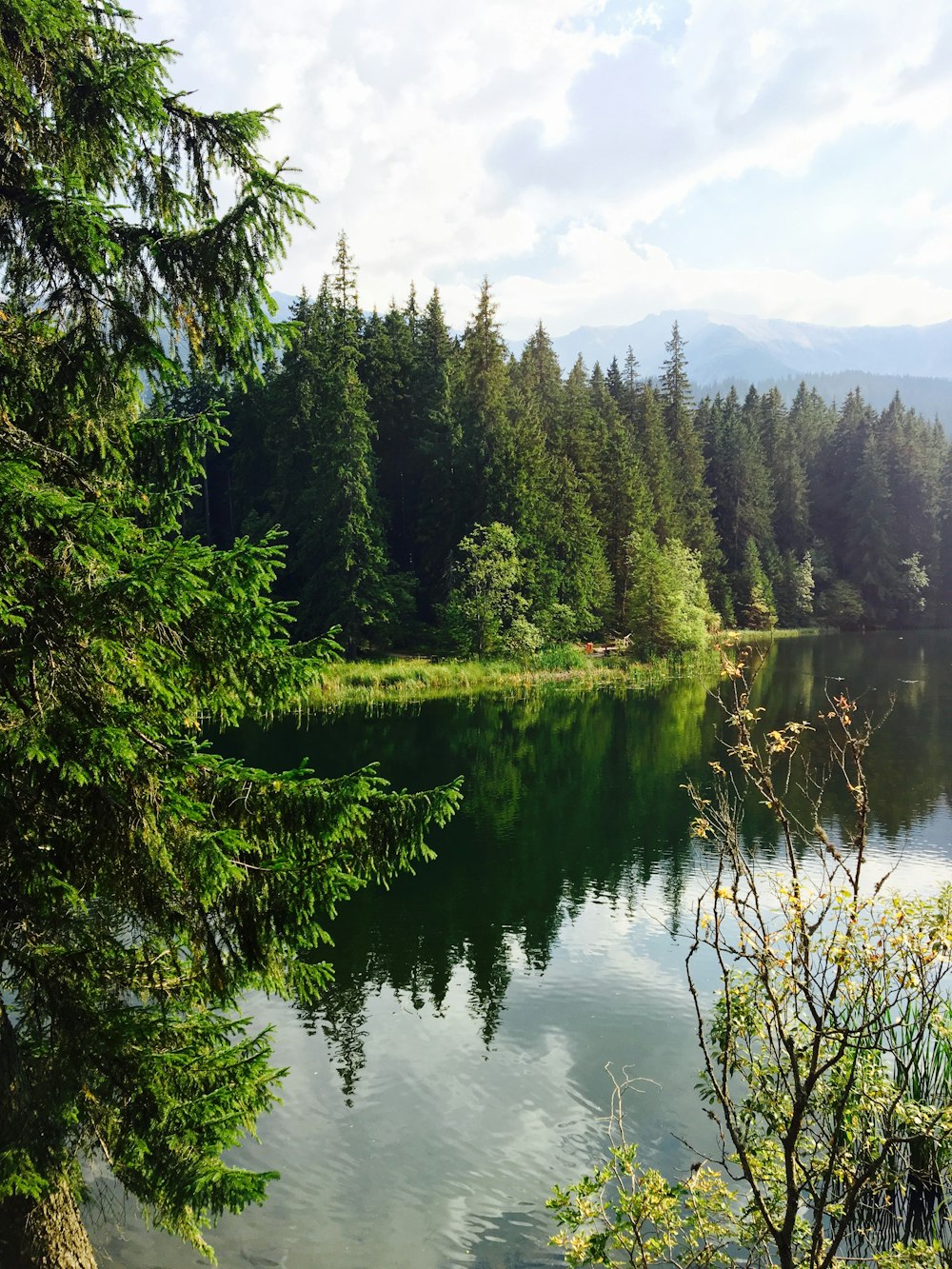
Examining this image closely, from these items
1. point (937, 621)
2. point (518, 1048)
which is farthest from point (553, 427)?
point (518, 1048)

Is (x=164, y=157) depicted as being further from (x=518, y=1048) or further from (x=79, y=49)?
(x=518, y=1048)

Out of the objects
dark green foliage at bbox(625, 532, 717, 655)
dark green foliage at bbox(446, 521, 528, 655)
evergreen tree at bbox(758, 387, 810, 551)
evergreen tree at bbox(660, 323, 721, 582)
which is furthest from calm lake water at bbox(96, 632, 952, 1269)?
evergreen tree at bbox(758, 387, 810, 551)

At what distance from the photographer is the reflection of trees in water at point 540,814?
40.9ft

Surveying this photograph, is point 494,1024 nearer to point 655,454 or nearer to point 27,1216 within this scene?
point 27,1216

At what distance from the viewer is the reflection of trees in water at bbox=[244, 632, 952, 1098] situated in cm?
1245

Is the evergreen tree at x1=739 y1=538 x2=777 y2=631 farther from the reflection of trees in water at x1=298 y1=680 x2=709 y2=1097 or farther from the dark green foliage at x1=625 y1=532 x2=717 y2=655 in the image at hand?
the reflection of trees in water at x1=298 y1=680 x2=709 y2=1097

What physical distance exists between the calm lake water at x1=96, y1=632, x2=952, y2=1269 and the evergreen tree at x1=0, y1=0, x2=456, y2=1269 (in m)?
2.73

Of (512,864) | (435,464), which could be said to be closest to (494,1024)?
(512,864)

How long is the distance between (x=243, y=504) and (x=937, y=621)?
198 ft

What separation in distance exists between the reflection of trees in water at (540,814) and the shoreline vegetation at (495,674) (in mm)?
2252

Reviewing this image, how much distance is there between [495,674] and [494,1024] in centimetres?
2951

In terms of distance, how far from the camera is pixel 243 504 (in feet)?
182

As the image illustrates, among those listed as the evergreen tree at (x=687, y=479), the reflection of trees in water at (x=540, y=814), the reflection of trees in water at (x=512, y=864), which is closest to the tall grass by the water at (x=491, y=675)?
the reflection of trees in water at (x=540, y=814)

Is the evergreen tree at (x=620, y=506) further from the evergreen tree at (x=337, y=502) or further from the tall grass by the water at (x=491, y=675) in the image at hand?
the evergreen tree at (x=337, y=502)
